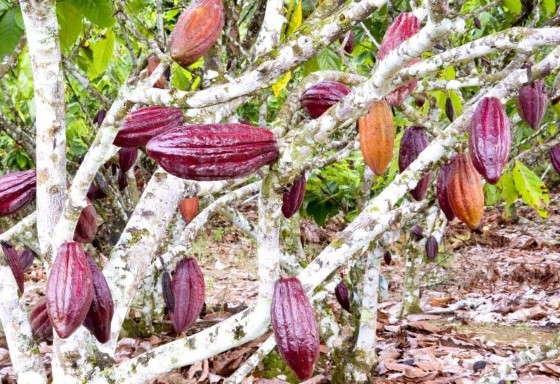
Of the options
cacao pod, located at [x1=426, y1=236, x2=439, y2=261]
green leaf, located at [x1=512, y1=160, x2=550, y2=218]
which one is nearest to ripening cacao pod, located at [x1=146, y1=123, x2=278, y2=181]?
green leaf, located at [x1=512, y1=160, x2=550, y2=218]

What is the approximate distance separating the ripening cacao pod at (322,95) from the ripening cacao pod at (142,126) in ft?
0.78

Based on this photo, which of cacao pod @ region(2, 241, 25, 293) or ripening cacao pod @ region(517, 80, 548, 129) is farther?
ripening cacao pod @ region(517, 80, 548, 129)

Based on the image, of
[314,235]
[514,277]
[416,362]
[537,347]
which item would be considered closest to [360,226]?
[537,347]

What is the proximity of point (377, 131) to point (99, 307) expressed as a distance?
55 cm

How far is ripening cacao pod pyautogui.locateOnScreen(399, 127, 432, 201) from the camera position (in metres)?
1.46

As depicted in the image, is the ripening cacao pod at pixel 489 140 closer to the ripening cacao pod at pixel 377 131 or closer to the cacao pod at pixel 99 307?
the ripening cacao pod at pixel 377 131

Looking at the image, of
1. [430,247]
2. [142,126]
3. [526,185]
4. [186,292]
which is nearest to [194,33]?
[142,126]

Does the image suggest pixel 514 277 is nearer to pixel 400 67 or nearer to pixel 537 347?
pixel 537 347

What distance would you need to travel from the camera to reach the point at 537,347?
4.76 feet

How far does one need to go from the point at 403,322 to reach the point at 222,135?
2.21 meters

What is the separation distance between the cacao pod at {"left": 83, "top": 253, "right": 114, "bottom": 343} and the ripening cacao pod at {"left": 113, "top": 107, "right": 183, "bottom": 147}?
0.20 metres

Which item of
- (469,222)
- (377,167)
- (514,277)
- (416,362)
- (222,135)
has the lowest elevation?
(514,277)

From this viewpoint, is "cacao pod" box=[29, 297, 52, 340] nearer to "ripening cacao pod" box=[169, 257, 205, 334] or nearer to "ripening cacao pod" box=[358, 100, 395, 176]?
"ripening cacao pod" box=[169, 257, 205, 334]

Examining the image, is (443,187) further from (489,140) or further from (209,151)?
(209,151)
